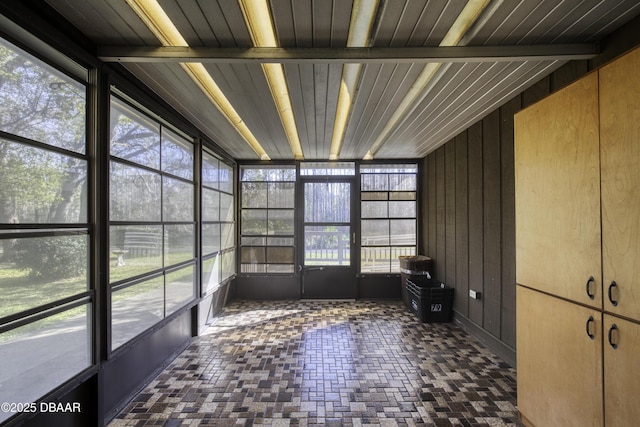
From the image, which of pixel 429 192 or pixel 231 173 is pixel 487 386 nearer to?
pixel 429 192

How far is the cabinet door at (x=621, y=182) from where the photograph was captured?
1415 mm

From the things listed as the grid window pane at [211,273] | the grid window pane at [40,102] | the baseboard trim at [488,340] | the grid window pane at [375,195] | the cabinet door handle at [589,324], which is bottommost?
the baseboard trim at [488,340]

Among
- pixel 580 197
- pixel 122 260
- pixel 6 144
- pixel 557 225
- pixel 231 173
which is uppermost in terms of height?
pixel 231 173

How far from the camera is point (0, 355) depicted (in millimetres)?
1443

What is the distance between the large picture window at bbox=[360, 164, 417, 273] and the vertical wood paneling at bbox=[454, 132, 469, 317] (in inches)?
57.8

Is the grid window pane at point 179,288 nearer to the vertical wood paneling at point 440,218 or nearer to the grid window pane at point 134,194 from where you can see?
the grid window pane at point 134,194

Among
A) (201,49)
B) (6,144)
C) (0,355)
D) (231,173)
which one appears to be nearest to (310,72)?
(201,49)

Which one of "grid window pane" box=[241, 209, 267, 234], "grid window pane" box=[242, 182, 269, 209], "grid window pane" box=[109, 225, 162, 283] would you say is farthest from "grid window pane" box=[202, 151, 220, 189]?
"grid window pane" box=[109, 225, 162, 283]

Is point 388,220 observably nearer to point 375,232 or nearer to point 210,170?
point 375,232

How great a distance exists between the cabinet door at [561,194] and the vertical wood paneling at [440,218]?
261 cm

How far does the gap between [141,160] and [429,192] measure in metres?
4.52

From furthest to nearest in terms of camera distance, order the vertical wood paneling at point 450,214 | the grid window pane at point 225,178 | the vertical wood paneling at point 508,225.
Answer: the grid window pane at point 225,178 < the vertical wood paneling at point 450,214 < the vertical wood paneling at point 508,225

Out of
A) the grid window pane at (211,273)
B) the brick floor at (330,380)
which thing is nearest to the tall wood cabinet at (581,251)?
the brick floor at (330,380)

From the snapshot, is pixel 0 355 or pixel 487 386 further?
pixel 487 386
